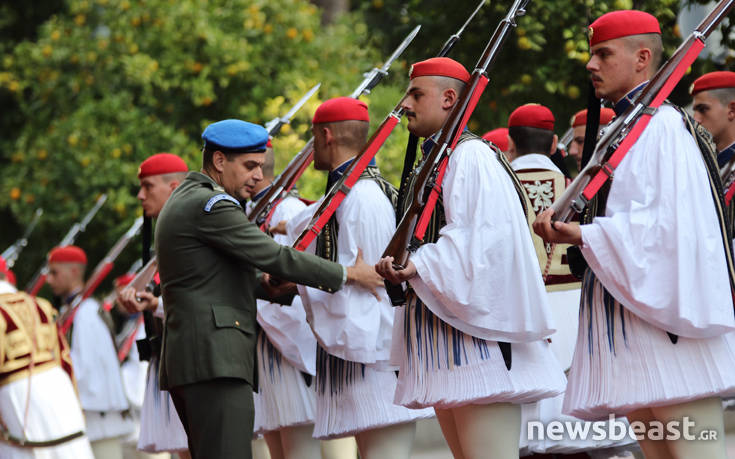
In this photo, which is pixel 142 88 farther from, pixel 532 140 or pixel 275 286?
pixel 275 286

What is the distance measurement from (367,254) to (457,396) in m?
1.35

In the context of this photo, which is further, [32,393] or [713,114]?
[32,393]

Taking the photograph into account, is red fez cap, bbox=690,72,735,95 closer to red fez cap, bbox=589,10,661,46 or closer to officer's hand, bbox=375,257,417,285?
red fez cap, bbox=589,10,661,46

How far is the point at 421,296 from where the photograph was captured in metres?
4.96

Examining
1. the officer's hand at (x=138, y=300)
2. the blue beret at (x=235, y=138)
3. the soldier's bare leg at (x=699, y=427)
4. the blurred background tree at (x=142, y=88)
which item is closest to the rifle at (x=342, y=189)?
the blue beret at (x=235, y=138)

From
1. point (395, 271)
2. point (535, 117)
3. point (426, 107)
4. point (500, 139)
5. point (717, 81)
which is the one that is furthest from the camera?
point (500, 139)

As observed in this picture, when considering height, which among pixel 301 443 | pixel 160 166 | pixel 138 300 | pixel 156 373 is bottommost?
pixel 301 443

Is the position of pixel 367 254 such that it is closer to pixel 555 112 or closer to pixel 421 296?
pixel 421 296

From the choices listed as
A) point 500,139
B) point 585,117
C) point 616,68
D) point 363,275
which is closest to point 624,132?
point 616,68

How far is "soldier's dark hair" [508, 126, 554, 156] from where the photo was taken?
6656 mm

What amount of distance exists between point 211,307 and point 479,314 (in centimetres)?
116

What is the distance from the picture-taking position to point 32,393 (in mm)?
6590

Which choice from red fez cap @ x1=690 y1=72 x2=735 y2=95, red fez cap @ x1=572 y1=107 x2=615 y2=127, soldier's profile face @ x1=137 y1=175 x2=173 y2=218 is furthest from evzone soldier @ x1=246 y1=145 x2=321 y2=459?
red fez cap @ x1=690 y1=72 x2=735 y2=95

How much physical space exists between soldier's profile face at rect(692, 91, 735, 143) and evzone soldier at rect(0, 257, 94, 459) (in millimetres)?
3895
